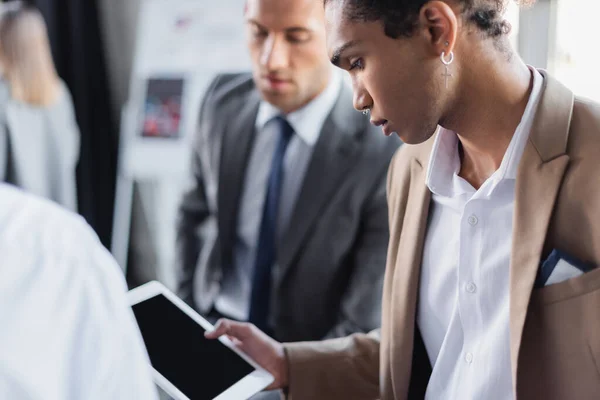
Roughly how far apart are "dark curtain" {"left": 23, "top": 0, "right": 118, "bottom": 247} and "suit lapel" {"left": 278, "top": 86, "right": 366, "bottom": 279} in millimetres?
1409

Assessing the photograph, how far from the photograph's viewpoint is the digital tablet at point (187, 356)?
90 centimetres

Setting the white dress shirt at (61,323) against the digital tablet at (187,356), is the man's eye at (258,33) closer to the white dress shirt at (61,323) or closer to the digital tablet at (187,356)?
the digital tablet at (187,356)

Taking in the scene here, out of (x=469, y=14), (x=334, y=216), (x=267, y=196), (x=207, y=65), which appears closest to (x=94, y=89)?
(x=207, y=65)

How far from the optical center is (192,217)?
1.78 m

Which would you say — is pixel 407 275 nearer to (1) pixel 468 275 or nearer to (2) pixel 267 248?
(1) pixel 468 275

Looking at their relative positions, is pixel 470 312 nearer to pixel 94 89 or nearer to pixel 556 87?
pixel 556 87

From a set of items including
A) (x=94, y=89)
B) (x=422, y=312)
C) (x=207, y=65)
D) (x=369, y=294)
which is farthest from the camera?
(x=94, y=89)

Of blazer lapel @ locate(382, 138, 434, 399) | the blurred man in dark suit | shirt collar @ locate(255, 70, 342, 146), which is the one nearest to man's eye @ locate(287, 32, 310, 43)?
the blurred man in dark suit

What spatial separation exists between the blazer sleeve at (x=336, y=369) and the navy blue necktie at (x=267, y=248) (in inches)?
19.7

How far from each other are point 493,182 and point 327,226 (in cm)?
72

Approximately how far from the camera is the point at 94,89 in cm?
258

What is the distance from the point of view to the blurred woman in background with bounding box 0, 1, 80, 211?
2.28 m

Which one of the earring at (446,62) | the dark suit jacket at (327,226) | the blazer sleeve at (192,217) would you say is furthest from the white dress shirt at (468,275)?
the blazer sleeve at (192,217)

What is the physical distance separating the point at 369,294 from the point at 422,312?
1.71 feet
